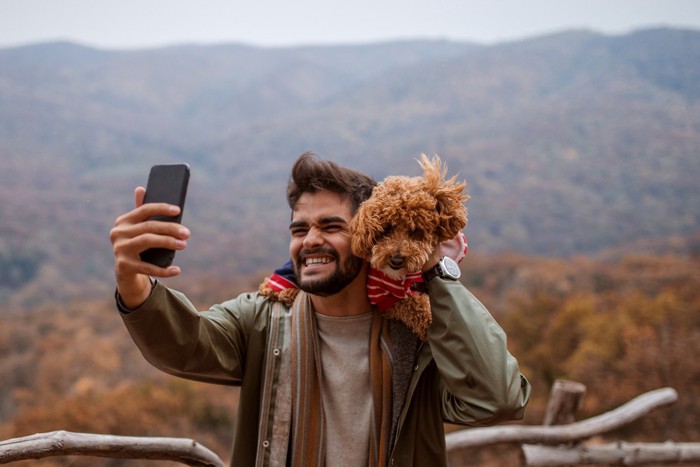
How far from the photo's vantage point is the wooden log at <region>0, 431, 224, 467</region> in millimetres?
1895

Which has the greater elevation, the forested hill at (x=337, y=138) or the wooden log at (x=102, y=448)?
the forested hill at (x=337, y=138)

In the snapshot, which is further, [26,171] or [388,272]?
[26,171]

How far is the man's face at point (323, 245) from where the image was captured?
1715 mm

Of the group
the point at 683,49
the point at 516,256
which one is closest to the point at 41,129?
the point at 516,256

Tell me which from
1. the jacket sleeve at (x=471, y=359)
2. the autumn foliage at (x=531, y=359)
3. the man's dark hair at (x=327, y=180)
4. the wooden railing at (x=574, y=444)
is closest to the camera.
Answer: the jacket sleeve at (x=471, y=359)

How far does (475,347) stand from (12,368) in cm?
2045

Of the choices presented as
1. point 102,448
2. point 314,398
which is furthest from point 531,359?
point 314,398

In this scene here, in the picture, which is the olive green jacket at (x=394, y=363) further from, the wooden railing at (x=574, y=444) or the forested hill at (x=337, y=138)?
the forested hill at (x=337, y=138)

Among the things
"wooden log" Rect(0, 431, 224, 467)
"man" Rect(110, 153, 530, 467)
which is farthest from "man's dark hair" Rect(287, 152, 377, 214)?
"wooden log" Rect(0, 431, 224, 467)

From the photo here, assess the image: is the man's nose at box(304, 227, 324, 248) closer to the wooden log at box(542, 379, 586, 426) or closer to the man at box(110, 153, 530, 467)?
the man at box(110, 153, 530, 467)

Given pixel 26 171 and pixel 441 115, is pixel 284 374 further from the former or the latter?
pixel 441 115

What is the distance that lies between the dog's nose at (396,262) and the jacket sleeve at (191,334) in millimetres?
518

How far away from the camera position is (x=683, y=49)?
3106 centimetres

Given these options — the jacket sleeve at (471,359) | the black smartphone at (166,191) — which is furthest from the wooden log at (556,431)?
the black smartphone at (166,191)
